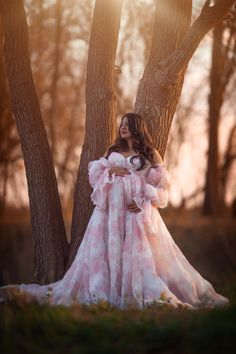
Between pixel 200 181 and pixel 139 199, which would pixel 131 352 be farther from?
pixel 200 181

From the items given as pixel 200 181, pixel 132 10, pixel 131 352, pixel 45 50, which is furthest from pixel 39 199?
pixel 200 181

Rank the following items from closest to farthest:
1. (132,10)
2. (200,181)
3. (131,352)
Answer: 1. (131,352)
2. (132,10)
3. (200,181)

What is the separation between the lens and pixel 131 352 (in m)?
4.83

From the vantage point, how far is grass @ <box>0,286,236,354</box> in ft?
15.5

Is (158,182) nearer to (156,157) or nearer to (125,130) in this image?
(156,157)

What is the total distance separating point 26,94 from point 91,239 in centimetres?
248

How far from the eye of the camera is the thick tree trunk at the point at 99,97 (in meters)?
8.63

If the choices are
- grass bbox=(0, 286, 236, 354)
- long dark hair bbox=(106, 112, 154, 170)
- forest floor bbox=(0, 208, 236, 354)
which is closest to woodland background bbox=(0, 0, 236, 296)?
long dark hair bbox=(106, 112, 154, 170)

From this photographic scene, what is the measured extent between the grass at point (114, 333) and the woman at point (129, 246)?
1671 mm

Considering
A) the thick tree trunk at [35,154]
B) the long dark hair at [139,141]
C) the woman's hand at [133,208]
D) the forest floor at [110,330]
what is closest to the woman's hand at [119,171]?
the long dark hair at [139,141]

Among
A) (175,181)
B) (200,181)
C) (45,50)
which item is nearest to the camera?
(45,50)

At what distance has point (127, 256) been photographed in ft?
24.8

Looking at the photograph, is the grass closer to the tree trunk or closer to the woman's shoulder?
the woman's shoulder

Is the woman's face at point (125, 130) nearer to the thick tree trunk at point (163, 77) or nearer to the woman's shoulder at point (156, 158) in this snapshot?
the woman's shoulder at point (156, 158)
